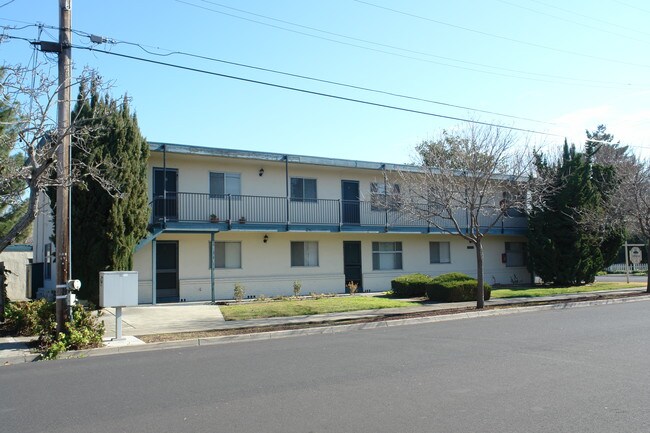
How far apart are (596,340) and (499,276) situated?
65.8ft

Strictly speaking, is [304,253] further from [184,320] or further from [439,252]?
[184,320]

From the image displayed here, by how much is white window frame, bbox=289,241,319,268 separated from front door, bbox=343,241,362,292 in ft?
4.97

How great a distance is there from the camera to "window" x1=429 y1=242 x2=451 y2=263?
28328 mm

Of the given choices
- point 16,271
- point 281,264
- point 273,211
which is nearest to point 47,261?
point 16,271

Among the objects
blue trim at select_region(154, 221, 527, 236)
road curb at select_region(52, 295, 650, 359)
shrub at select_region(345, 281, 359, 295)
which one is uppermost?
blue trim at select_region(154, 221, 527, 236)

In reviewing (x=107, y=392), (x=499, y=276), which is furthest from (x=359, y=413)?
(x=499, y=276)

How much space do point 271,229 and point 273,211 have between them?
3.48 feet

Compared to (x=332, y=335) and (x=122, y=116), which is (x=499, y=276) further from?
(x=122, y=116)

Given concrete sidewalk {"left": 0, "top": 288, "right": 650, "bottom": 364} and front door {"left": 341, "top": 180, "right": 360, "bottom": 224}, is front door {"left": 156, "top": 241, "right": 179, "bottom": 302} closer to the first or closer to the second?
concrete sidewalk {"left": 0, "top": 288, "right": 650, "bottom": 364}

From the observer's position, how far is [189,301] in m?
21.4

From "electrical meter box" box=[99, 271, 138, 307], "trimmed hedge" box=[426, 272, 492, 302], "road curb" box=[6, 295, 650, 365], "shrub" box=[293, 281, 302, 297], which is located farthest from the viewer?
"shrub" box=[293, 281, 302, 297]

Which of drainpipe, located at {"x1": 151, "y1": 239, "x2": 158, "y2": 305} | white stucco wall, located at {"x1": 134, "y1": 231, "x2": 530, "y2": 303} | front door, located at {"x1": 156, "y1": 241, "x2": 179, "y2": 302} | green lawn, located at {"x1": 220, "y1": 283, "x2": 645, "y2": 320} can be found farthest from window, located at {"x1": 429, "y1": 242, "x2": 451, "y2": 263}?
drainpipe, located at {"x1": 151, "y1": 239, "x2": 158, "y2": 305}

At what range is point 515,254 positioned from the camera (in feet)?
103

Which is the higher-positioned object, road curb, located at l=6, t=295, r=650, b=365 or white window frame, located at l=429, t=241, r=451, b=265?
white window frame, located at l=429, t=241, r=451, b=265
